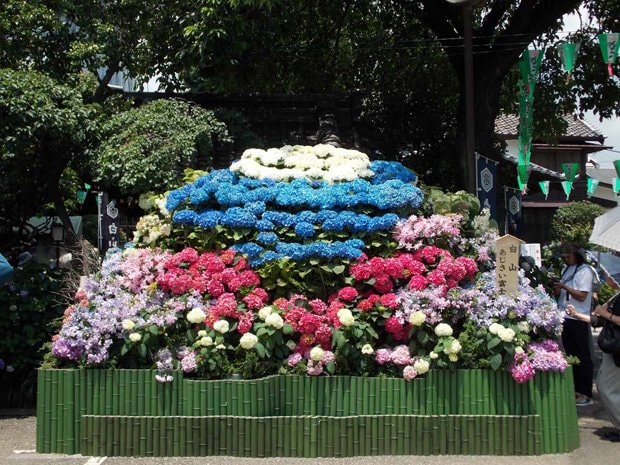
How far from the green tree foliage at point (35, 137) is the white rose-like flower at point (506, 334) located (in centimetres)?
546

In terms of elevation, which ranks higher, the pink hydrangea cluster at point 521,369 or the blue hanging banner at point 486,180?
the blue hanging banner at point 486,180

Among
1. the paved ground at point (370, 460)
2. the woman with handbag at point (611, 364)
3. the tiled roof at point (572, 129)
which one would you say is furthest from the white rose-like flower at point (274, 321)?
the tiled roof at point (572, 129)

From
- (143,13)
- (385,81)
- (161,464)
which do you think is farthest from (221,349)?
(385,81)

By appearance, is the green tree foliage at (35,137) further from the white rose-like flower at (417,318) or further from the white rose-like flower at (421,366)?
the white rose-like flower at (421,366)

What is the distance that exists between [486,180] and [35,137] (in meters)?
5.95

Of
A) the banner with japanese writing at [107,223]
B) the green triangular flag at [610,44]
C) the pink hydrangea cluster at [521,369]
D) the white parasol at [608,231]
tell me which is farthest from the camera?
the banner with japanese writing at [107,223]

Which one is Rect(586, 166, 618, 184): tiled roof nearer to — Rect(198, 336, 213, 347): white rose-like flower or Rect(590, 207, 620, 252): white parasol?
Rect(590, 207, 620, 252): white parasol

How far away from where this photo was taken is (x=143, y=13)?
10852 mm

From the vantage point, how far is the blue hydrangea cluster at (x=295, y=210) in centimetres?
657

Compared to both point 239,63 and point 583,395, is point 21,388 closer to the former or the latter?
point 239,63

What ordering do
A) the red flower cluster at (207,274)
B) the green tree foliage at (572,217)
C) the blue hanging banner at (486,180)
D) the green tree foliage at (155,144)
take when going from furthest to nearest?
the green tree foliage at (572,217) → the blue hanging banner at (486,180) → the green tree foliage at (155,144) → the red flower cluster at (207,274)

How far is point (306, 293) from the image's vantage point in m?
6.51

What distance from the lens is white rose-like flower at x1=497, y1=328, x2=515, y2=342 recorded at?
18.7 ft

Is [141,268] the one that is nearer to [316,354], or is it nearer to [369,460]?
[316,354]
